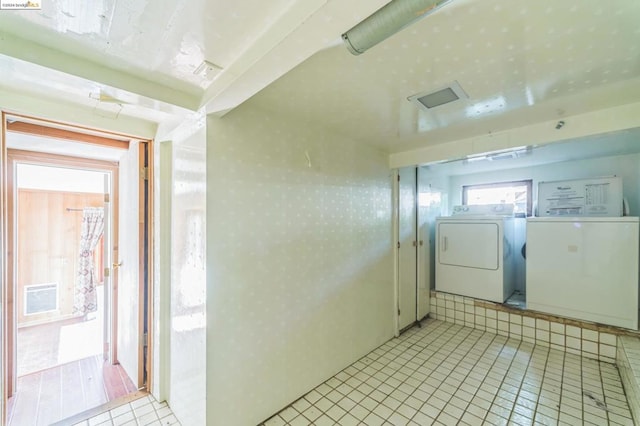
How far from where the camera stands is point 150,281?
2.02m

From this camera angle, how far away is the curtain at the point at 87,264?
385 cm

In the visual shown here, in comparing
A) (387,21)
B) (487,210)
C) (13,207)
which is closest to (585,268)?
(487,210)

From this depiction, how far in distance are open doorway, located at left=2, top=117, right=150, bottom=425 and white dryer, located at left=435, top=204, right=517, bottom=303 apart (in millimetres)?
3385

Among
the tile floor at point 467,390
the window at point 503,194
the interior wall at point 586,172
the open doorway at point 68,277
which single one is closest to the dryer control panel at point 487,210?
the window at point 503,194

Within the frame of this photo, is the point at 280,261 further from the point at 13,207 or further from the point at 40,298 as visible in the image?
the point at 40,298

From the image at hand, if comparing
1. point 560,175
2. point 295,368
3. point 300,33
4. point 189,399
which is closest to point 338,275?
point 295,368

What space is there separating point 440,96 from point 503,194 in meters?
3.15

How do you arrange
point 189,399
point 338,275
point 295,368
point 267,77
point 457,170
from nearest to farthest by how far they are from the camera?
point 267,77 < point 189,399 < point 295,368 < point 338,275 < point 457,170

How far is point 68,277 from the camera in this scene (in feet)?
12.8

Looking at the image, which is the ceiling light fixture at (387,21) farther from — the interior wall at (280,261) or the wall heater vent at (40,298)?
the wall heater vent at (40,298)

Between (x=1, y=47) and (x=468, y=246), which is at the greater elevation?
(x=1, y=47)

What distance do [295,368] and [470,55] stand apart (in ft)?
7.28

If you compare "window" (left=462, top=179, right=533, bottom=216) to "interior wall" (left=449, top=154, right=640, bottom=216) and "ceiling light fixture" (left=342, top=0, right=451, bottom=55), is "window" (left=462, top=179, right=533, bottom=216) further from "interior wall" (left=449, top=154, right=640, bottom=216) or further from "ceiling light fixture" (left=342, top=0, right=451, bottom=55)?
"ceiling light fixture" (left=342, top=0, right=451, bottom=55)

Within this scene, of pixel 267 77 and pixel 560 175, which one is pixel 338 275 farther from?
pixel 560 175
